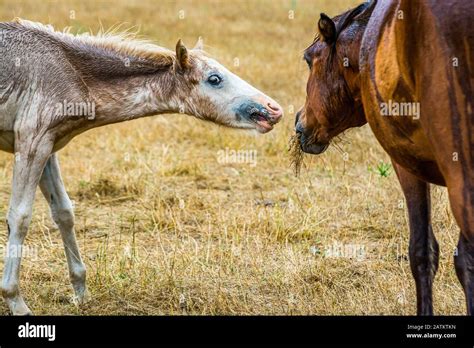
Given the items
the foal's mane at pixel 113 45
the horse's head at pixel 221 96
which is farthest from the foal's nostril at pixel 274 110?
the foal's mane at pixel 113 45

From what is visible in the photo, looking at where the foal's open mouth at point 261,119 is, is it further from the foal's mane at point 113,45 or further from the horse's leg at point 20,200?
the horse's leg at point 20,200

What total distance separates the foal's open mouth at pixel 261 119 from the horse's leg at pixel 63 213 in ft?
5.05

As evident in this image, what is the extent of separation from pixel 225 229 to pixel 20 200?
2.35 metres

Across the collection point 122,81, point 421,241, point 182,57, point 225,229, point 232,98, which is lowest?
point 421,241

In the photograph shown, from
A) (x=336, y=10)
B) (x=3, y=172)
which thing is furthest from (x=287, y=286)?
(x=336, y=10)

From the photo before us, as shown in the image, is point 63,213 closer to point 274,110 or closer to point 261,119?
point 261,119

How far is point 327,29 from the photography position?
5.65 metres

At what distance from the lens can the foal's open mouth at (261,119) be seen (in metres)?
6.42

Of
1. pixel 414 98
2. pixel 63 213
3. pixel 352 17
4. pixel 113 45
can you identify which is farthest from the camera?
pixel 63 213

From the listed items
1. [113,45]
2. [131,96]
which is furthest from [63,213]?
[113,45]

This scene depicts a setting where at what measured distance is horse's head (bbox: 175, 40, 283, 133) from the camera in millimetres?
6457

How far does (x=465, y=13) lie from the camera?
4.00 m

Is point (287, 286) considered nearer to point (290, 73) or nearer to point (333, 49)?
point (333, 49)
